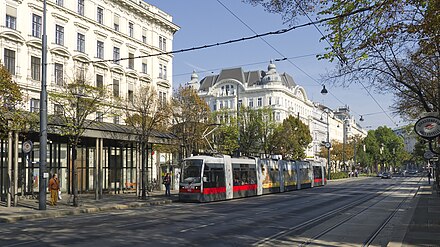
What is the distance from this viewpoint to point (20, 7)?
1396 inches

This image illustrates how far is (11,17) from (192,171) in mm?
17333

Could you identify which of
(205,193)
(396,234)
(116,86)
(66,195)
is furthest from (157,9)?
(396,234)

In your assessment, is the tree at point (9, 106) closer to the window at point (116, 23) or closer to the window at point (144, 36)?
the window at point (116, 23)

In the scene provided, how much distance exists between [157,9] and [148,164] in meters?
17.4

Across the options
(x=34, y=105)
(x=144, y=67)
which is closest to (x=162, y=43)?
(x=144, y=67)

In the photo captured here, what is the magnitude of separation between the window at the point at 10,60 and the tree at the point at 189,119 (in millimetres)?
12687

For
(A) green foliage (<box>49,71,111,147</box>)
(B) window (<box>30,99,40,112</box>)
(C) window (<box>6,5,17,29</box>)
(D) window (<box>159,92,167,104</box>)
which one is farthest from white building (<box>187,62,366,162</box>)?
(A) green foliage (<box>49,71,111,147</box>)

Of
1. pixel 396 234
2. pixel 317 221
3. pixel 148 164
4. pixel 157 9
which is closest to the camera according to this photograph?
pixel 396 234

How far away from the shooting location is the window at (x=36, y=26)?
121ft

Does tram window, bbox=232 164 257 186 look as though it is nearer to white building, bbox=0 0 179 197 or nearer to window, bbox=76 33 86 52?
white building, bbox=0 0 179 197

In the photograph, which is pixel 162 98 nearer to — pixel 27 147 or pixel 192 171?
pixel 192 171

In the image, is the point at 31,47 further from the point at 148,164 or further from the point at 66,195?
the point at 148,164

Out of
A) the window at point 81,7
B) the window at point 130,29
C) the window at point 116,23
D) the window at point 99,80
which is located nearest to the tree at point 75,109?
the window at point 99,80

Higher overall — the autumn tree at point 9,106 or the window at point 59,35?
the window at point 59,35
